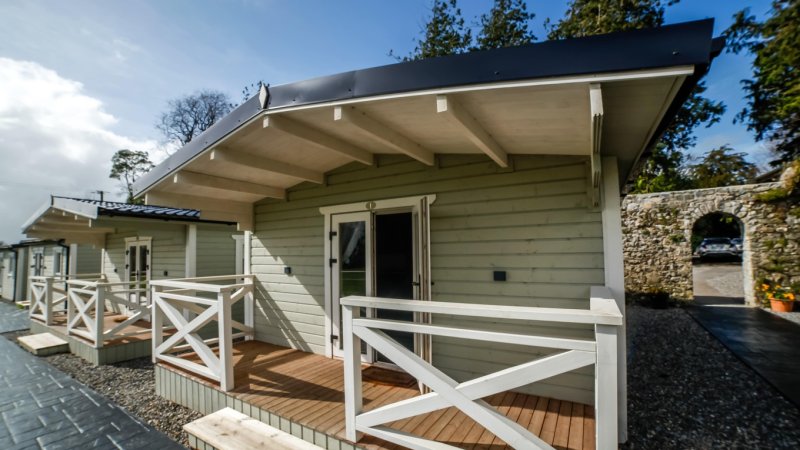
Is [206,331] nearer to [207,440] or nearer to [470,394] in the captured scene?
[207,440]

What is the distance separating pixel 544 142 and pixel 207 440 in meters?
3.43

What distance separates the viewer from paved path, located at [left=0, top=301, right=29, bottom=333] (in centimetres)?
764

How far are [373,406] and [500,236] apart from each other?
1812 mm

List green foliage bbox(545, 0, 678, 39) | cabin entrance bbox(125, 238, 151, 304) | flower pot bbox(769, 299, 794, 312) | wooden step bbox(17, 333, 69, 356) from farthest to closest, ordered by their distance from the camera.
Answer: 1. green foliage bbox(545, 0, 678, 39)
2. cabin entrance bbox(125, 238, 151, 304)
3. flower pot bbox(769, 299, 794, 312)
4. wooden step bbox(17, 333, 69, 356)

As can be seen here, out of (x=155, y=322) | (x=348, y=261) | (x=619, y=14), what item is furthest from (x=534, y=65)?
(x=619, y=14)

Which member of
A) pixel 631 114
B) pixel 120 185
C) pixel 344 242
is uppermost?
pixel 120 185

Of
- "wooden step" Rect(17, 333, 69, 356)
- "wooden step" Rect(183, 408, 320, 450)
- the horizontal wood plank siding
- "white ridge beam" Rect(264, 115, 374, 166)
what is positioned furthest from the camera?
"wooden step" Rect(17, 333, 69, 356)

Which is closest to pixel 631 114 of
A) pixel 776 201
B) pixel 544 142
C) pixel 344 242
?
pixel 544 142

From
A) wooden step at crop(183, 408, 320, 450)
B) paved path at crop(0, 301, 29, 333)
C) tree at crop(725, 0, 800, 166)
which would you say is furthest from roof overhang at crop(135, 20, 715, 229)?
paved path at crop(0, 301, 29, 333)

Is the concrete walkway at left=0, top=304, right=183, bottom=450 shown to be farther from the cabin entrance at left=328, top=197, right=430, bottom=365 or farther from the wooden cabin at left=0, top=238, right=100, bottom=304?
the wooden cabin at left=0, top=238, right=100, bottom=304

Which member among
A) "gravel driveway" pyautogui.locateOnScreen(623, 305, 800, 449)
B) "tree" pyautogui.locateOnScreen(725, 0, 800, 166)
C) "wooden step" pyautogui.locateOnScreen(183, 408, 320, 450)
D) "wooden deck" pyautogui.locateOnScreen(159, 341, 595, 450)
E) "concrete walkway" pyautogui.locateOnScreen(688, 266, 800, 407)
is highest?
"tree" pyautogui.locateOnScreen(725, 0, 800, 166)

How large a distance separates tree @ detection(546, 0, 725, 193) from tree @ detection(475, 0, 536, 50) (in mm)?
949

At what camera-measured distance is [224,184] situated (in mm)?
3652

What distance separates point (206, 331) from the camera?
6707mm
